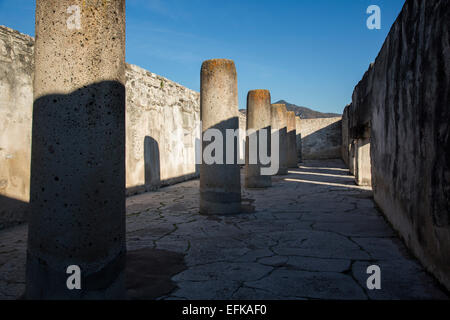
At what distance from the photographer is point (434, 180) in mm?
1794

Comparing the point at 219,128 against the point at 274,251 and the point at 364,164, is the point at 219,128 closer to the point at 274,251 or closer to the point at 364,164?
the point at 274,251

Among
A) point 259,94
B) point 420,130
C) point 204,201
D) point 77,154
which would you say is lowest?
point 204,201

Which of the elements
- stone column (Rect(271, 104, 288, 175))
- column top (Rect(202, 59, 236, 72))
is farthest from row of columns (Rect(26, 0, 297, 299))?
stone column (Rect(271, 104, 288, 175))

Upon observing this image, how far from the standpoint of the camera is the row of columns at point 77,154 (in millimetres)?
1392

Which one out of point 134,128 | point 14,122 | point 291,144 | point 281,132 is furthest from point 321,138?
point 14,122

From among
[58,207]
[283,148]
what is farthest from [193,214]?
[283,148]

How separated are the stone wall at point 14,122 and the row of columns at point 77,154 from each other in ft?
7.66

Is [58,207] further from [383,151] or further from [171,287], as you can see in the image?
[383,151]

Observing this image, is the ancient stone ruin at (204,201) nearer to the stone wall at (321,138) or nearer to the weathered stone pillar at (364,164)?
the weathered stone pillar at (364,164)

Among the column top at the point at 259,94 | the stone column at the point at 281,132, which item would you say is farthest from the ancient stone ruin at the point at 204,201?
the stone column at the point at 281,132

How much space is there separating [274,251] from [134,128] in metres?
3.93

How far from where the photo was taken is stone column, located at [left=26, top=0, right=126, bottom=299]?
1391 mm

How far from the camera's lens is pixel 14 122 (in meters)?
3.42

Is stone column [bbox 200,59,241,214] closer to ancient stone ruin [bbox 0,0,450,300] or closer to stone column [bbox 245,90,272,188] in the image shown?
ancient stone ruin [bbox 0,0,450,300]
